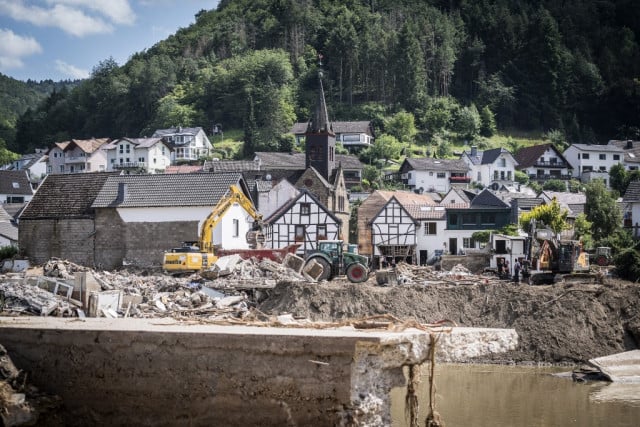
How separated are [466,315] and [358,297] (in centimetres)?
385

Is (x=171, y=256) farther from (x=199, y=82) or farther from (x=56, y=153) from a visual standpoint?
(x=199, y=82)

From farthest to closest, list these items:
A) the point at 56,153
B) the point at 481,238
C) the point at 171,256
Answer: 1. the point at 56,153
2. the point at 481,238
3. the point at 171,256

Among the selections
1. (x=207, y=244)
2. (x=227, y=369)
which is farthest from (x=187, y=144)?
(x=227, y=369)

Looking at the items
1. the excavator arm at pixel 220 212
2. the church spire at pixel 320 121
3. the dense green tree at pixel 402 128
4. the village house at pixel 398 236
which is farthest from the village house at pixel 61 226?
the dense green tree at pixel 402 128

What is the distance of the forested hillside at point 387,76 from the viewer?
112m

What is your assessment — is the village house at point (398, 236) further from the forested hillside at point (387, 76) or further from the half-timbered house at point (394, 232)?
the forested hillside at point (387, 76)

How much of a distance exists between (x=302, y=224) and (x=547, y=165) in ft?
159

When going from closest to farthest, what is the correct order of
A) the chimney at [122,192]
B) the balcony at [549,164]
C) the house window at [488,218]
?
the chimney at [122,192] → the house window at [488,218] → the balcony at [549,164]

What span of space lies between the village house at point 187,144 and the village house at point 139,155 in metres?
1.47

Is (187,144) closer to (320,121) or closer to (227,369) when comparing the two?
(320,121)

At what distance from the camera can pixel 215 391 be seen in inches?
508

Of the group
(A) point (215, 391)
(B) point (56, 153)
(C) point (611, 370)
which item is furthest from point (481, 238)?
(B) point (56, 153)

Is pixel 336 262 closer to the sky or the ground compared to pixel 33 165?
closer to the ground

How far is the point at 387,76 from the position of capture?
4518 inches
